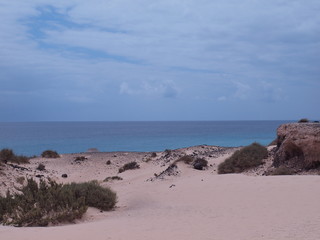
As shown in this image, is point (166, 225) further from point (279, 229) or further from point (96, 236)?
point (279, 229)

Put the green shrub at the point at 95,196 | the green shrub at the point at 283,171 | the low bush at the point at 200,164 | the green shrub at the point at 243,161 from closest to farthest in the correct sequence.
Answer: the green shrub at the point at 95,196, the green shrub at the point at 283,171, the green shrub at the point at 243,161, the low bush at the point at 200,164

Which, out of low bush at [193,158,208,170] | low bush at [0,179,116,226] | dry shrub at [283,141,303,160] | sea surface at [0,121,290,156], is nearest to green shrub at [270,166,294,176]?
dry shrub at [283,141,303,160]

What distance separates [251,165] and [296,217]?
34.4 ft

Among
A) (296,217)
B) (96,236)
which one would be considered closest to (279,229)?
Result: (296,217)

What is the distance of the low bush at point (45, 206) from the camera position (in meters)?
10.6

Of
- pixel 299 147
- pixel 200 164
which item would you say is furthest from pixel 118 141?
pixel 299 147

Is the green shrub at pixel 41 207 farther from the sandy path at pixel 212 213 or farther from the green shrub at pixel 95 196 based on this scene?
the sandy path at pixel 212 213

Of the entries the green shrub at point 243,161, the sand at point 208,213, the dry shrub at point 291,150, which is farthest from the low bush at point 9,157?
the dry shrub at point 291,150

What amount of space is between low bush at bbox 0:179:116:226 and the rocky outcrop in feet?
31.1

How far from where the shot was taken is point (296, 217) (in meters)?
9.66

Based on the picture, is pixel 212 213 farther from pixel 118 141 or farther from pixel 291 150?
pixel 118 141

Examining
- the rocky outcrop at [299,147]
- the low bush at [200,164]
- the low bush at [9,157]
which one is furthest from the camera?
the low bush at [9,157]

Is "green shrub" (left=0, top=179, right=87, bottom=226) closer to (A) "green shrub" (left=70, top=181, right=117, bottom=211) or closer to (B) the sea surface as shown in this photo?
(A) "green shrub" (left=70, top=181, right=117, bottom=211)

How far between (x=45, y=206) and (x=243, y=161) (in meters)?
11.9
